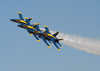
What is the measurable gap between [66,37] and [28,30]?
2138 cm

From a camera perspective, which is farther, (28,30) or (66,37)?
(66,37)

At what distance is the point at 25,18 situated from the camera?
12125 centimetres

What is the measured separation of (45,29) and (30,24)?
8.26 metres

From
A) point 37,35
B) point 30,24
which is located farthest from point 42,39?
point 30,24

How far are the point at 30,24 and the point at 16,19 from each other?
24.7ft

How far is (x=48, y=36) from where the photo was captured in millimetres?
113312

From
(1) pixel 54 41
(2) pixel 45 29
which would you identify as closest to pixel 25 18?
(2) pixel 45 29

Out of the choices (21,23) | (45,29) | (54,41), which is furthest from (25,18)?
(54,41)

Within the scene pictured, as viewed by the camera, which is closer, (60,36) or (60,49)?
(60,49)

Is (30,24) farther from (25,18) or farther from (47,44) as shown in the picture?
(47,44)

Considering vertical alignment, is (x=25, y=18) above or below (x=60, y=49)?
above

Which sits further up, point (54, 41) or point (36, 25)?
point (36, 25)

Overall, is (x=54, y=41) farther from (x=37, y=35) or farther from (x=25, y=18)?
(x=25, y=18)

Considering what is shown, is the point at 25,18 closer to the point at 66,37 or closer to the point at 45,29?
the point at 45,29
